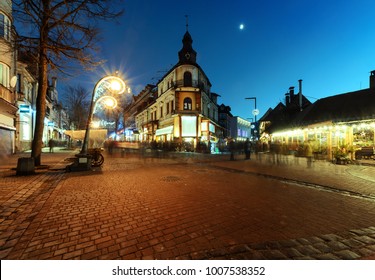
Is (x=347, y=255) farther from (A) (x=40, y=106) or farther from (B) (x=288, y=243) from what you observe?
(A) (x=40, y=106)

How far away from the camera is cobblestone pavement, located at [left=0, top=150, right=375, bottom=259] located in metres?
2.74

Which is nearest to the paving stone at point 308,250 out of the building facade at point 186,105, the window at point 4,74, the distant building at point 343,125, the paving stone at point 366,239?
the paving stone at point 366,239

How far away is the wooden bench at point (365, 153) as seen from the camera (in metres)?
13.8

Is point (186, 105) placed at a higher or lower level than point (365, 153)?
higher

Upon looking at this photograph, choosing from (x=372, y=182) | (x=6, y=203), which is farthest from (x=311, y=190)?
(x=6, y=203)

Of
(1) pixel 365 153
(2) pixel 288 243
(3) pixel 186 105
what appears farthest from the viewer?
(3) pixel 186 105

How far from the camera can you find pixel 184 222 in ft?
12.2

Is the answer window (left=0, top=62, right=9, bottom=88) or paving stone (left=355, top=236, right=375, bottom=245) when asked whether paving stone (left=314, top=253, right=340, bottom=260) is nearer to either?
paving stone (left=355, top=236, right=375, bottom=245)

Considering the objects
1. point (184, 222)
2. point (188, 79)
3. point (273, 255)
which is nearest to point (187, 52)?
point (188, 79)

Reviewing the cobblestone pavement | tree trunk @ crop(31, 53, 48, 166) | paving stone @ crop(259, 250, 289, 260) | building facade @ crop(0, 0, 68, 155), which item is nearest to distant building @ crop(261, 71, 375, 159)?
the cobblestone pavement

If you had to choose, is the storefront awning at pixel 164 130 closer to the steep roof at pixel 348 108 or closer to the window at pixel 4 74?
the steep roof at pixel 348 108

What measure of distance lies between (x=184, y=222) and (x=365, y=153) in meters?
17.1

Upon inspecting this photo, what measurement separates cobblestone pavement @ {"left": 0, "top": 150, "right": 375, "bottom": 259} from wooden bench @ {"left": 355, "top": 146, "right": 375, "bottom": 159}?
406 inches
